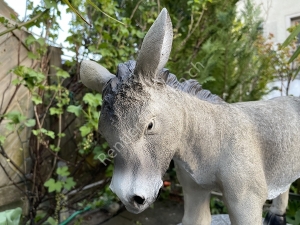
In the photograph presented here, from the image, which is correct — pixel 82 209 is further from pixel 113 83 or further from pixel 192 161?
pixel 113 83

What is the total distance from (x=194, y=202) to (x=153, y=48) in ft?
2.06

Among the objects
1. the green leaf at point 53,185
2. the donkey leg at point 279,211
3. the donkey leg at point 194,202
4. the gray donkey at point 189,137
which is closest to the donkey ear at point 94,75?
the gray donkey at point 189,137

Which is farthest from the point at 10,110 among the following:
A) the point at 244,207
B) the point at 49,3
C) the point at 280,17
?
the point at 280,17

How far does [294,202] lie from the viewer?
1.93 metres

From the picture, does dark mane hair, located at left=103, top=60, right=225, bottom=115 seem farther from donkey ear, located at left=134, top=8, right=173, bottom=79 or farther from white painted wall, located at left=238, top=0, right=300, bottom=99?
white painted wall, located at left=238, top=0, right=300, bottom=99

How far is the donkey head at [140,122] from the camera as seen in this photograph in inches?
24.5

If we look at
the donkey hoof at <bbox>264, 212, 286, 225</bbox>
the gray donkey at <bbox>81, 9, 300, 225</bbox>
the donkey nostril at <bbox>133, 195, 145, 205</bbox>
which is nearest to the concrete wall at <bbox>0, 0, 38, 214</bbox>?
the gray donkey at <bbox>81, 9, 300, 225</bbox>

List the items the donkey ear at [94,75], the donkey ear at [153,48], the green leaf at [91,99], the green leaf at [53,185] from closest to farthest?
the donkey ear at [153,48], the donkey ear at [94,75], the green leaf at [91,99], the green leaf at [53,185]

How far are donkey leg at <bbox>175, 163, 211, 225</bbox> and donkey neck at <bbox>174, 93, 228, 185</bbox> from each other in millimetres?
115

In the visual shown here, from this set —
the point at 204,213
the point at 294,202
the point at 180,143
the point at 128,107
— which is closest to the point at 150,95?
the point at 128,107

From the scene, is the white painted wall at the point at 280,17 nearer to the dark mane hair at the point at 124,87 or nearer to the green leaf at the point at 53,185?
the green leaf at the point at 53,185

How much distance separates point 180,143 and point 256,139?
283 millimetres

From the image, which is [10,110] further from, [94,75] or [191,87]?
[191,87]

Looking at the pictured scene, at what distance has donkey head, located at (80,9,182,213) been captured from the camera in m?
0.62
